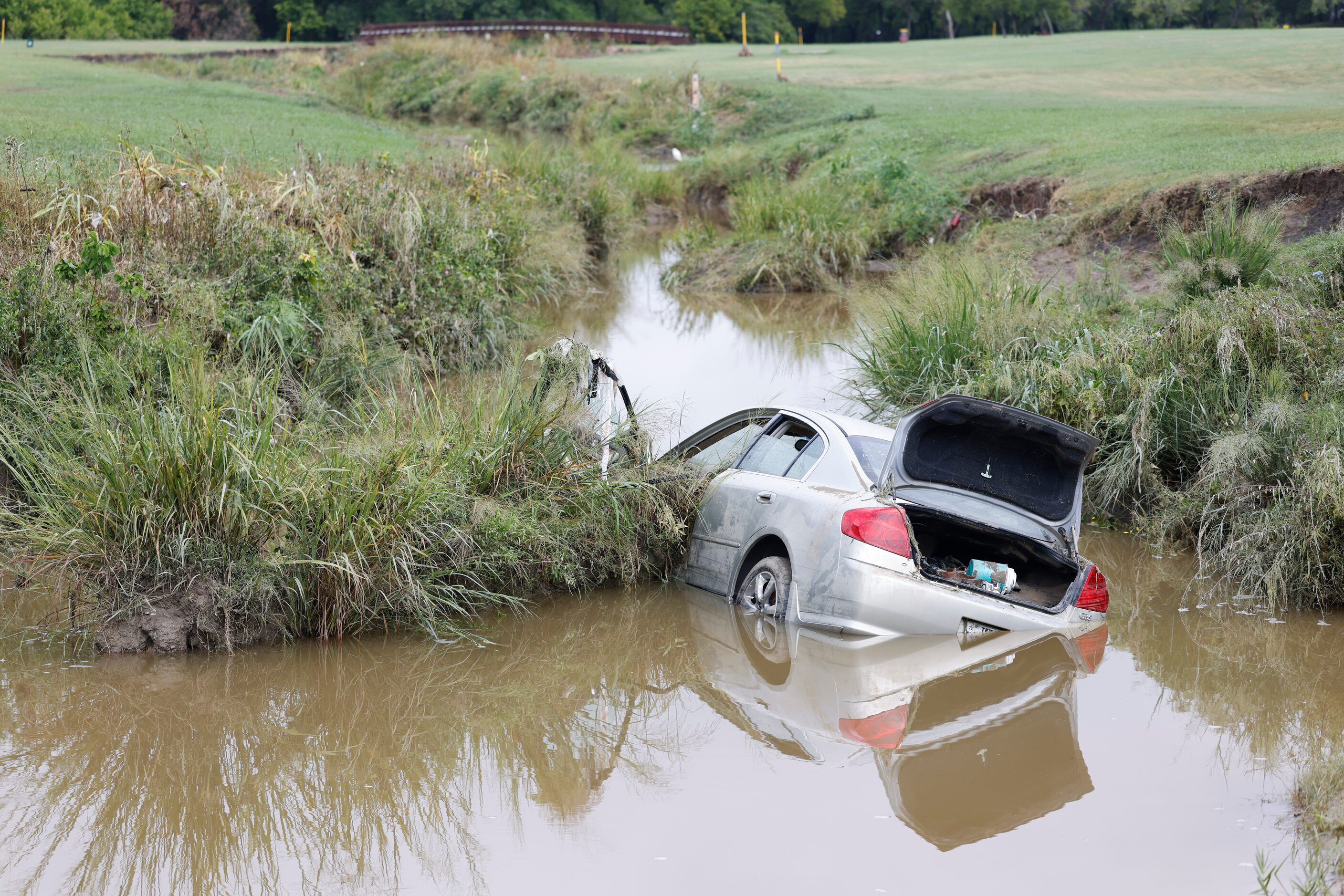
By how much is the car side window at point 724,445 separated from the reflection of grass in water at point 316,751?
1593 millimetres

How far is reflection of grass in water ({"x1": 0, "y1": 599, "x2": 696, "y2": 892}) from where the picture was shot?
5074 mm

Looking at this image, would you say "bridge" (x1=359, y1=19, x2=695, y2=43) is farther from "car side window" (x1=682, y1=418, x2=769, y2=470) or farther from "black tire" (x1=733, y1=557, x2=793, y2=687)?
"black tire" (x1=733, y1=557, x2=793, y2=687)

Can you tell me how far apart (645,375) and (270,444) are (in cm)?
807

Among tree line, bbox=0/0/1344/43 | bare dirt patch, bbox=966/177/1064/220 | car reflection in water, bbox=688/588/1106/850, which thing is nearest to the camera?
car reflection in water, bbox=688/588/1106/850

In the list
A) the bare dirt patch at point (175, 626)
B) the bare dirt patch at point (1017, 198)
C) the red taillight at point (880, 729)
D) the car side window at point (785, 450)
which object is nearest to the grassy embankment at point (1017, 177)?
the bare dirt patch at point (1017, 198)

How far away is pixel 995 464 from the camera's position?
7992mm

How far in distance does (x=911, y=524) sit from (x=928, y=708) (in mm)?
1280

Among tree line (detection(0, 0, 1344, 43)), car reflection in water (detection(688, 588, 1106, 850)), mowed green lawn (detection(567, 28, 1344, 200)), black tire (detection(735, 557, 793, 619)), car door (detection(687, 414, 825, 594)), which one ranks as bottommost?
car reflection in water (detection(688, 588, 1106, 850))

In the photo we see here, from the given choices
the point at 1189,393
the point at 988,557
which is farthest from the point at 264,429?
the point at 1189,393

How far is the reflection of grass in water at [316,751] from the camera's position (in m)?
5.07

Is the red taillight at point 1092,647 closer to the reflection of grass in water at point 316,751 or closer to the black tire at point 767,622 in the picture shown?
the black tire at point 767,622

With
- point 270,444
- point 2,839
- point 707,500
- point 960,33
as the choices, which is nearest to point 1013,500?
point 707,500

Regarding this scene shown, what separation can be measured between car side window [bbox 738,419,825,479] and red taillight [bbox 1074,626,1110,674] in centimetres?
210

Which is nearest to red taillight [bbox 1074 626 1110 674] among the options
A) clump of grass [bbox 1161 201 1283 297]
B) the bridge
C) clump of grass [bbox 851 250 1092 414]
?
clump of grass [bbox 851 250 1092 414]
